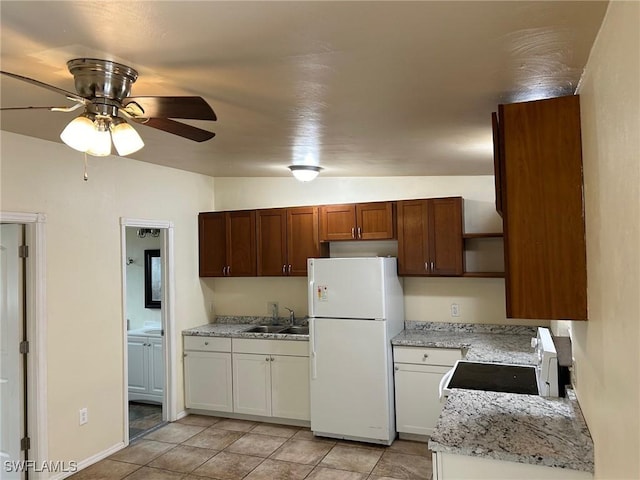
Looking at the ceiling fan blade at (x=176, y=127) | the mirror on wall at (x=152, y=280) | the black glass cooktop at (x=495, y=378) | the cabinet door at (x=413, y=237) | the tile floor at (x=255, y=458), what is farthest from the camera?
the mirror on wall at (x=152, y=280)

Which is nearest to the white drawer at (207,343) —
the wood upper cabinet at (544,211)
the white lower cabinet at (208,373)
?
the white lower cabinet at (208,373)

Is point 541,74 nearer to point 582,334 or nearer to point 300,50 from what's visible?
point 300,50

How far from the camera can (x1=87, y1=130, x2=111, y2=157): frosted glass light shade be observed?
1760 millimetres

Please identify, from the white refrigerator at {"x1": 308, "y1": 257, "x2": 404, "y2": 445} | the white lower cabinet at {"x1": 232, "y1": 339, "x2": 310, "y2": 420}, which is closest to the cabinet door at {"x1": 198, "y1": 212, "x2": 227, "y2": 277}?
the white lower cabinet at {"x1": 232, "y1": 339, "x2": 310, "y2": 420}

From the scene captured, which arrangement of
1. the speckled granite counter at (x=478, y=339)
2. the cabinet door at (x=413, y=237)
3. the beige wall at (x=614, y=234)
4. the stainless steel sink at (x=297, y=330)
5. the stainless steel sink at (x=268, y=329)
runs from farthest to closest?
the stainless steel sink at (x=268, y=329) → the stainless steel sink at (x=297, y=330) → the cabinet door at (x=413, y=237) → the speckled granite counter at (x=478, y=339) → the beige wall at (x=614, y=234)

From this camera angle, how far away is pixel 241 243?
5066 millimetres

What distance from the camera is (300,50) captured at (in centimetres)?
155

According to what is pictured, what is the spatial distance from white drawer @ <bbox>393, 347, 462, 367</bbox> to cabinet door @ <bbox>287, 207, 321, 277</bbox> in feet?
4.07

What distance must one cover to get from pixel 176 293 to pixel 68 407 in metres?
1.53

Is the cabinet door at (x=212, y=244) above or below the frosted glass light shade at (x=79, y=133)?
below

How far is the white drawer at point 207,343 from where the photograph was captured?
4723 mm

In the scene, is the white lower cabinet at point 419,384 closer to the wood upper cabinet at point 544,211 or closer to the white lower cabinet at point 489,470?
the white lower cabinet at point 489,470

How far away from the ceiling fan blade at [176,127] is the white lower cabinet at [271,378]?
2717mm

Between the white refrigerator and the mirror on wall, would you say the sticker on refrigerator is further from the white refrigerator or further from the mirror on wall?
the mirror on wall
